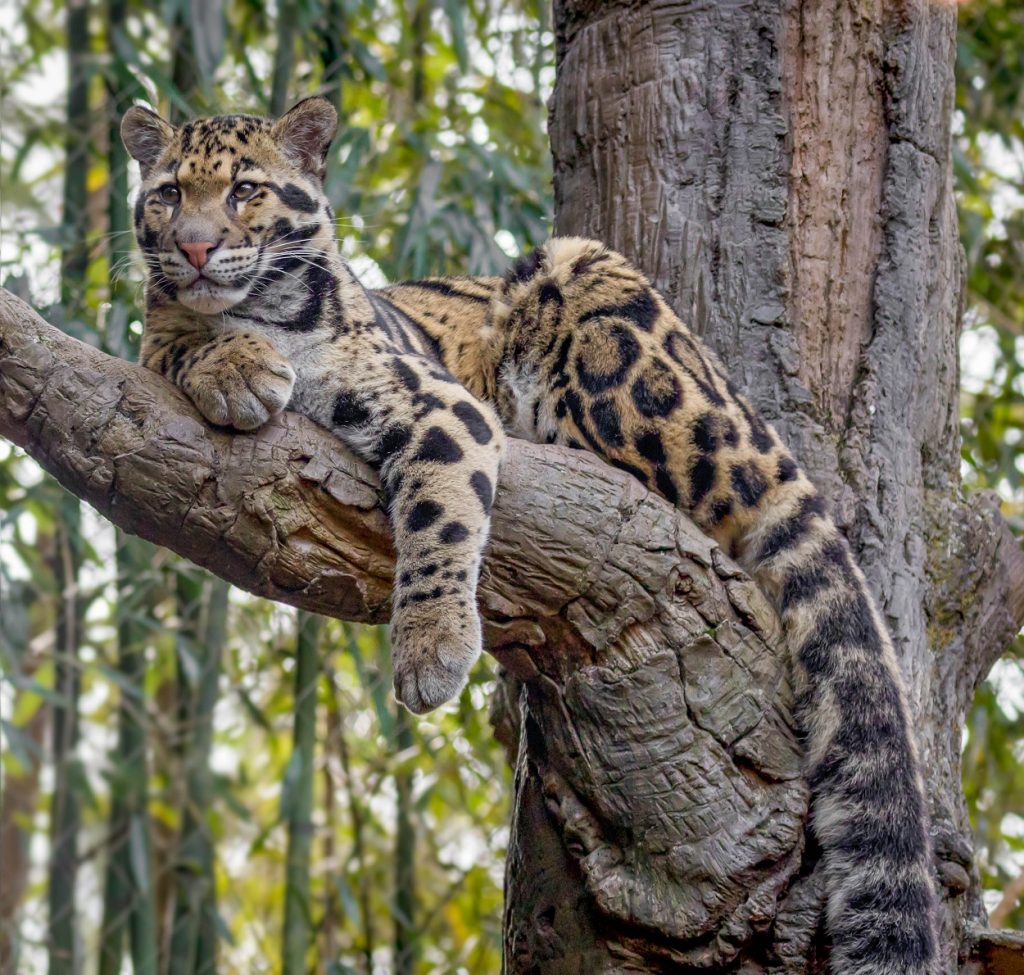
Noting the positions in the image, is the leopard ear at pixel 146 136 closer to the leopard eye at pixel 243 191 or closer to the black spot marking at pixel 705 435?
the leopard eye at pixel 243 191

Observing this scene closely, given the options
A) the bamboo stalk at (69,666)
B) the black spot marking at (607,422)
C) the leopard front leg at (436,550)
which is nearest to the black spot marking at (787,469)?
the black spot marking at (607,422)

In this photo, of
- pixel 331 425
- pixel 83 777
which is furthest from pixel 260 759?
pixel 331 425

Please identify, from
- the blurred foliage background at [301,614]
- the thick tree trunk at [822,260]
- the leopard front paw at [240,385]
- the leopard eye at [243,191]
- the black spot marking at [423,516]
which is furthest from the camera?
the blurred foliage background at [301,614]

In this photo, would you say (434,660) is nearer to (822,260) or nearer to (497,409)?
(497,409)

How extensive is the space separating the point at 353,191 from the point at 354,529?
8.00 ft

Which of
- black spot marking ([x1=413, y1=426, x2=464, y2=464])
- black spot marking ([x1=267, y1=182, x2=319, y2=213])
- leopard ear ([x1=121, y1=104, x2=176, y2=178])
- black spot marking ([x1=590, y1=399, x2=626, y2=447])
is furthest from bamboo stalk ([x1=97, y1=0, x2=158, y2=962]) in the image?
black spot marking ([x1=590, y1=399, x2=626, y2=447])

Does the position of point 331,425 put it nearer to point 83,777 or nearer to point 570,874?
point 570,874

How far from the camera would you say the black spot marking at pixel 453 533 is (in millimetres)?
2863

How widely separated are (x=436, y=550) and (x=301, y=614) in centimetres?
198

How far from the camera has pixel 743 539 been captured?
10.2ft

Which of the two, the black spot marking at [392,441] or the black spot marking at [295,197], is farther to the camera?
the black spot marking at [295,197]

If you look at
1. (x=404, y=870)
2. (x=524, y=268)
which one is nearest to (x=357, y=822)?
(x=404, y=870)

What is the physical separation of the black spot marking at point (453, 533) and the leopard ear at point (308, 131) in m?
1.27

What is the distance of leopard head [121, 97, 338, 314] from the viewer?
3.21 metres
